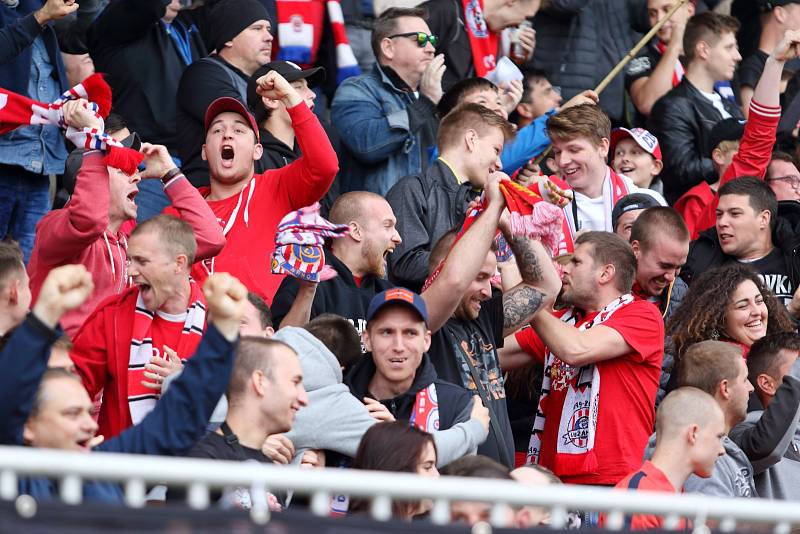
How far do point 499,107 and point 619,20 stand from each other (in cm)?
291

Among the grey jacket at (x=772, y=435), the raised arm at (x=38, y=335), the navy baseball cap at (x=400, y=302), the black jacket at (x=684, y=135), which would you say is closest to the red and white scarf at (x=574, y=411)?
the grey jacket at (x=772, y=435)

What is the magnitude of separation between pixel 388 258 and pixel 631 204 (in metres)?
1.61

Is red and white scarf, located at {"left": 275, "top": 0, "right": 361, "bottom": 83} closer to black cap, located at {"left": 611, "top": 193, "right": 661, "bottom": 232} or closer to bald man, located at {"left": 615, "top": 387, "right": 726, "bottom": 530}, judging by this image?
black cap, located at {"left": 611, "top": 193, "right": 661, "bottom": 232}

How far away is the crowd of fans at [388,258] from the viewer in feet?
17.5

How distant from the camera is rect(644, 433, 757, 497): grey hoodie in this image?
6.62 meters

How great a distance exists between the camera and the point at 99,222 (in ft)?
21.5

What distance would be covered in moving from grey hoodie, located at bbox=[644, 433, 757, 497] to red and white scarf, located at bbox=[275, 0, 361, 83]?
4.33 meters

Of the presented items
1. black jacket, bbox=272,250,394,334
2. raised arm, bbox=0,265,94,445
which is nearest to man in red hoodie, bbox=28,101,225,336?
black jacket, bbox=272,250,394,334

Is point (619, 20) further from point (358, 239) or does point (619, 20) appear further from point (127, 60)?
point (358, 239)

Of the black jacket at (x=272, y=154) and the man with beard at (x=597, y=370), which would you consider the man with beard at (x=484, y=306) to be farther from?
the black jacket at (x=272, y=154)

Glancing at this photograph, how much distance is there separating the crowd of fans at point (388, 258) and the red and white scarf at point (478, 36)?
0.6 inches

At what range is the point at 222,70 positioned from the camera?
885 centimetres

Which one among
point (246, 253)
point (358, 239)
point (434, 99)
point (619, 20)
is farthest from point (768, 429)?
point (619, 20)

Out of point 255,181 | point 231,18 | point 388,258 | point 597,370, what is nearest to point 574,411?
point 597,370
